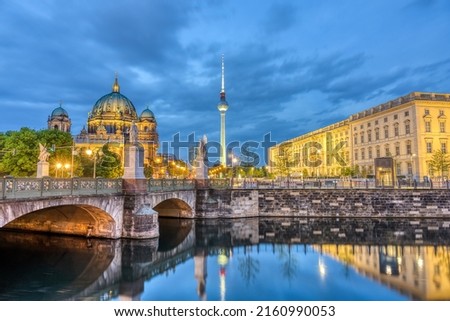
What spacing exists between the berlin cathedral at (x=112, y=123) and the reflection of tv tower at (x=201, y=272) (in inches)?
3561

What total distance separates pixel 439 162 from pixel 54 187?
198 ft

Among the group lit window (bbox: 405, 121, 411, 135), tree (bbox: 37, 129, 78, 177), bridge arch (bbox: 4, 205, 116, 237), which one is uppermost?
lit window (bbox: 405, 121, 411, 135)

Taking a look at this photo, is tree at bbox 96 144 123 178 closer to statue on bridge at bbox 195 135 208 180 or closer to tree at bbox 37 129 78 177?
tree at bbox 37 129 78 177

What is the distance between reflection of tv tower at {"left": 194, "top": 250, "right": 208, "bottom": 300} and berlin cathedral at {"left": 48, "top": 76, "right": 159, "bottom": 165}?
297 feet

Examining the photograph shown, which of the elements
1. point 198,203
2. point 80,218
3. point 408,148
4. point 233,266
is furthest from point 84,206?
point 408,148

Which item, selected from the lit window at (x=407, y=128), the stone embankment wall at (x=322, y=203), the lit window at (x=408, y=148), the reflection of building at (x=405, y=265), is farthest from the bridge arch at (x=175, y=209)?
the lit window at (x=407, y=128)

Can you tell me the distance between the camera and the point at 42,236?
86.9 ft

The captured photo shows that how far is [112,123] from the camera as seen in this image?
120000 mm

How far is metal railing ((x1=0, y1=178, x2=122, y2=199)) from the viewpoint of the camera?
15.0 m

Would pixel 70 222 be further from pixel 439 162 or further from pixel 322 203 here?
pixel 439 162

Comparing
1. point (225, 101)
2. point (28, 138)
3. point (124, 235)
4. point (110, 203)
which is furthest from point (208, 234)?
point (225, 101)

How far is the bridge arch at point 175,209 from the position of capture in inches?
1447

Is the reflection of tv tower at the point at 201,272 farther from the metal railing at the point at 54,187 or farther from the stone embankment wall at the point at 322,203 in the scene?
the stone embankment wall at the point at 322,203

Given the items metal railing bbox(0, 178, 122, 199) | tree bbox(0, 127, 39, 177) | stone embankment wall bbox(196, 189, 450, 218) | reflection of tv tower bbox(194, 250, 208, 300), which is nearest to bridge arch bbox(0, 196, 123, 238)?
metal railing bbox(0, 178, 122, 199)
